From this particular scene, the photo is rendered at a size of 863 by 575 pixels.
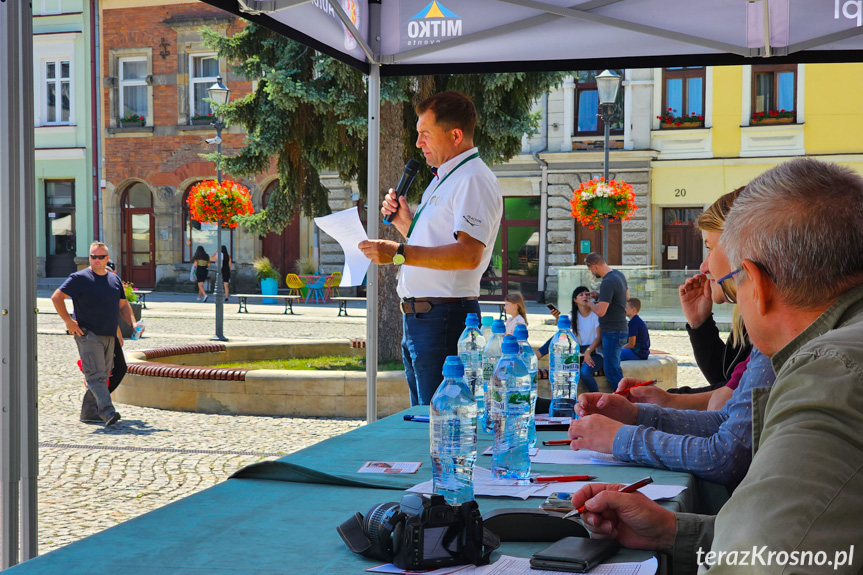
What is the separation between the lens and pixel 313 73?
11.3 m

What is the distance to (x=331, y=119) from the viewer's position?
1102 cm

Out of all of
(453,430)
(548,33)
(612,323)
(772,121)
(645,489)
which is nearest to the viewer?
(645,489)

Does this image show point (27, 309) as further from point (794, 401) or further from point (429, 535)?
point (794, 401)

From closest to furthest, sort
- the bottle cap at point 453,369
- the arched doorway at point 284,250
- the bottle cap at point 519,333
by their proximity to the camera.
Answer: the bottle cap at point 453,369 → the bottle cap at point 519,333 → the arched doorway at point 284,250

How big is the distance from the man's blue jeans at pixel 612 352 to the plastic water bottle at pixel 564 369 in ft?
18.0

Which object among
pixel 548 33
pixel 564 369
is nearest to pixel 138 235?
pixel 548 33

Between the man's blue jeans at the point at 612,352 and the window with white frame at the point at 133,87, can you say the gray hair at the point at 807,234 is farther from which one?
the window with white frame at the point at 133,87

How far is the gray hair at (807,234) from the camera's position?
1.35 meters

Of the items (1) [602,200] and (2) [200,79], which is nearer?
(1) [602,200]

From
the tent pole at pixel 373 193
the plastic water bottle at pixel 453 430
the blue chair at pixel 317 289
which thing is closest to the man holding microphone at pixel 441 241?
the tent pole at pixel 373 193

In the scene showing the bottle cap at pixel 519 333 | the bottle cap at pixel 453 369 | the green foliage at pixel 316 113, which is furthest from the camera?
the green foliage at pixel 316 113

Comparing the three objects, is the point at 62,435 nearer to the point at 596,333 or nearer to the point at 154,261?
the point at 596,333

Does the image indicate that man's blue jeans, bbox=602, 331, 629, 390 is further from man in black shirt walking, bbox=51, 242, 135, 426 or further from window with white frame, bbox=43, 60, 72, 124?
window with white frame, bbox=43, 60, 72, 124

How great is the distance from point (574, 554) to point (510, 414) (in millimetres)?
954
